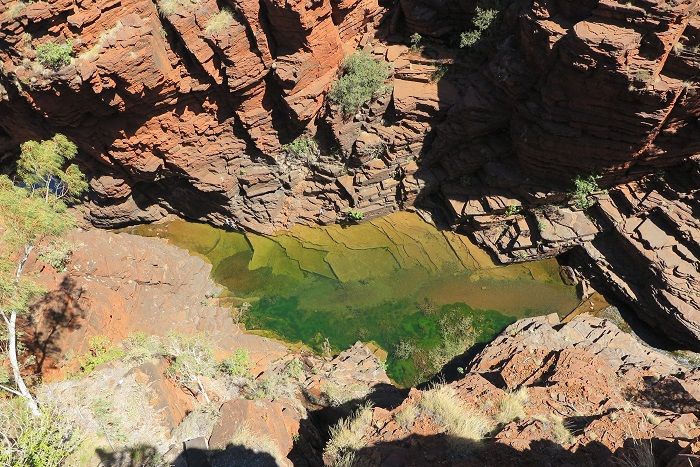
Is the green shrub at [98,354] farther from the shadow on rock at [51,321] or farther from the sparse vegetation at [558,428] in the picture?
the sparse vegetation at [558,428]

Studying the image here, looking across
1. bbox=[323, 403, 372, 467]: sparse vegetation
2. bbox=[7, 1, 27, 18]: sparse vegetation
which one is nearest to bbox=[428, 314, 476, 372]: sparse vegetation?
bbox=[323, 403, 372, 467]: sparse vegetation

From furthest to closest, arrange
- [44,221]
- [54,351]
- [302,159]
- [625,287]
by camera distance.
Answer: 1. [302,159]
2. [625,287]
3. [54,351]
4. [44,221]

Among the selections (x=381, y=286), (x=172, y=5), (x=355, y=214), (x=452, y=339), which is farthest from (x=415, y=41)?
(x=452, y=339)

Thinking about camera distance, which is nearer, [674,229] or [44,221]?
[44,221]

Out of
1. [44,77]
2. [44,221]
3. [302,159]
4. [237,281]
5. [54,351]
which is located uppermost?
[44,77]

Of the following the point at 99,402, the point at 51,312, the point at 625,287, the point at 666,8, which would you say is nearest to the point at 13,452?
the point at 99,402

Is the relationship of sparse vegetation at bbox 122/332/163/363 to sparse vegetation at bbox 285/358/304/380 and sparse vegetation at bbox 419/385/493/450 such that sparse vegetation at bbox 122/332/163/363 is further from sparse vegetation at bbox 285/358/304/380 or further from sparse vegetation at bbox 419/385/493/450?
sparse vegetation at bbox 419/385/493/450

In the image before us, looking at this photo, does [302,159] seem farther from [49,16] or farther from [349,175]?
[49,16]

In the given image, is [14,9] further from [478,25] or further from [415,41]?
[478,25]
